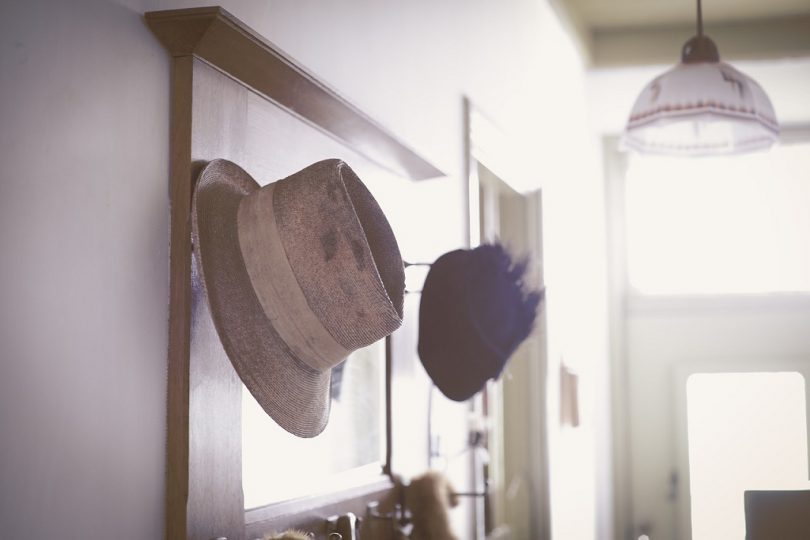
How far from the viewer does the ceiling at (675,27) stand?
3715 mm

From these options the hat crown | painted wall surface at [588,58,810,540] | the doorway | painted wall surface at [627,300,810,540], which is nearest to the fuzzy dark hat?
the hat crown

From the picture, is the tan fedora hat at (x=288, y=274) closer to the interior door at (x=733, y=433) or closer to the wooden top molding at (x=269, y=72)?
the wooden top molding at (x=269, y=72)

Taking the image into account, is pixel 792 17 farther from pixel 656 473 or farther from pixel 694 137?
pixel 656 473

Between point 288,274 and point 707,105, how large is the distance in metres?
1.74

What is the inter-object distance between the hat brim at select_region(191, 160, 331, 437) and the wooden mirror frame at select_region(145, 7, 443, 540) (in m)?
0.02

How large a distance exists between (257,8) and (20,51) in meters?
0.49

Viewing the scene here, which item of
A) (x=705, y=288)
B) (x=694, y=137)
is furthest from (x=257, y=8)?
(x=705, y=288)

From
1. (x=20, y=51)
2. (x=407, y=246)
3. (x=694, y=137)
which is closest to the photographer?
(x=20, y=51)

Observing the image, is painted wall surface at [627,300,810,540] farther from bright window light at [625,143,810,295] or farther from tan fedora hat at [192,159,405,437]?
tan fedora hat at [192,159,405,437]

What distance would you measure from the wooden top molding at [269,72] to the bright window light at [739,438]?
10.9 ft

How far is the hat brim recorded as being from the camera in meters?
1.01

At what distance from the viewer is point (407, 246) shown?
1845 mm

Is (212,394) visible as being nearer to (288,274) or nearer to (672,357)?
(288,274)

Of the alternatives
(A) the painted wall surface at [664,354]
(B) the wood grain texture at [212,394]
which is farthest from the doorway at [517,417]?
(B) the wood grain texture at [212,394]
